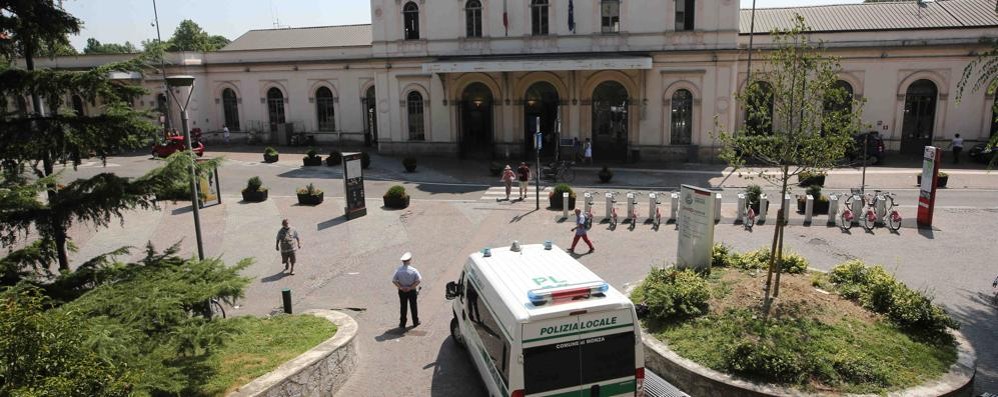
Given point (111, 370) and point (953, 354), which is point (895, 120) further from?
point (111, 370)

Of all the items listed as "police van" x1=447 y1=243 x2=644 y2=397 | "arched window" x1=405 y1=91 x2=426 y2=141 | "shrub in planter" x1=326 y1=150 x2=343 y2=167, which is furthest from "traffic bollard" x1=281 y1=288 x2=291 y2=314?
"arched window" x1=405 y1=91 x2=426 y2=141

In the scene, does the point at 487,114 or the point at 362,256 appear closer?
the point at 362,256

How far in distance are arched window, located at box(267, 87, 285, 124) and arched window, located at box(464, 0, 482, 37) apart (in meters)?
15.2

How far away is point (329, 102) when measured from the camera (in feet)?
137

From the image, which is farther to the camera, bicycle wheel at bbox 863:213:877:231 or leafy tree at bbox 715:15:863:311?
bicycle wheel at bbox 863:213:877:231

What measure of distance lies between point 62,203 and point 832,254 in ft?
55.6

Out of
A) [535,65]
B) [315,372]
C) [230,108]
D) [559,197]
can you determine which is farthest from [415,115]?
[315,372]

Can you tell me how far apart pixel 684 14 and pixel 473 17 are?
36.3 feet

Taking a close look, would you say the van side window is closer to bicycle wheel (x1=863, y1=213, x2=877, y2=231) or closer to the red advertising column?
bicycle wheel (x1=863, y1=213, x2=877, y2=231)

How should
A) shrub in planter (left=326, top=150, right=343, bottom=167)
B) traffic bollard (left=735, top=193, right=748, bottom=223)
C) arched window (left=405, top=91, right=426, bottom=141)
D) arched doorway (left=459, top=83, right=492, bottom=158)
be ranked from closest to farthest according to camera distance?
traffic bollard (left=735, top=193, right=748, bottom=223)
shrub in planter (left=326, top=150, right=343, bottom=167)
arched doorway (left=459, top=83, right=492, bottom=158)
arched window (left=405, top=91, right=426, bottom=141)

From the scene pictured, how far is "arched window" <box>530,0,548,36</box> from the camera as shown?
1320 inches

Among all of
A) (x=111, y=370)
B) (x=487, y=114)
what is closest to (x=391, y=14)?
(x=487, y=114)

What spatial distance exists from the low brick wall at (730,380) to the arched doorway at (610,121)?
2499 centimetres

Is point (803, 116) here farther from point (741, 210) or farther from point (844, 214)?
point (741, 210)
